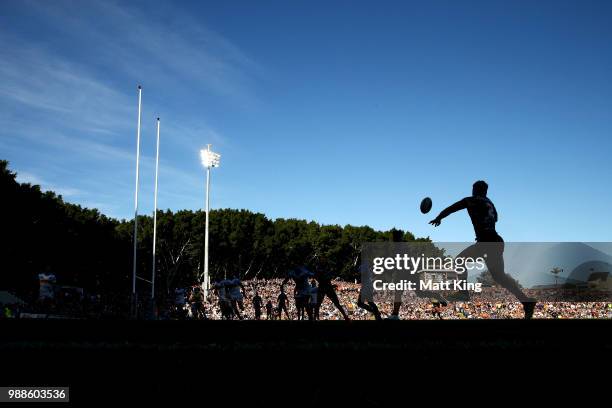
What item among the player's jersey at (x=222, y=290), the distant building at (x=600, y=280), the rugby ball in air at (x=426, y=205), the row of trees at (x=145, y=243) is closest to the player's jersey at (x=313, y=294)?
the player's jersey at (x=222, y=290)

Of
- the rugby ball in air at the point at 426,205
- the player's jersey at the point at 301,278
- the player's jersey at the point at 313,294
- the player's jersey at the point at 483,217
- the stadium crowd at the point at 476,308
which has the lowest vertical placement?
the stadium crowd at the point at 476,308

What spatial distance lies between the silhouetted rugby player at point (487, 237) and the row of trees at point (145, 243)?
4332cm

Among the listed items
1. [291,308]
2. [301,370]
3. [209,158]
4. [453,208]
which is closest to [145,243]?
[209,158]

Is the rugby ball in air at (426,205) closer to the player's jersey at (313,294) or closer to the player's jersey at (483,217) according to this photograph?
the player's jersey at (483,217)

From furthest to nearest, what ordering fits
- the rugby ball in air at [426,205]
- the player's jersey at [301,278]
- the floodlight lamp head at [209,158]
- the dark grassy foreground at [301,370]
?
the floodlight lamp head at [209,158] → the player's jersey at [301,278] → the rugby ball in air at [426,205] → the dark grassy foreground at [301,370]

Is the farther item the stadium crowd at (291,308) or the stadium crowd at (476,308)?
the stadium crowd at (476,308)

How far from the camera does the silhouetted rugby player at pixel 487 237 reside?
9109 millimetres

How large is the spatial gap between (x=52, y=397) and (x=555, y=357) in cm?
299

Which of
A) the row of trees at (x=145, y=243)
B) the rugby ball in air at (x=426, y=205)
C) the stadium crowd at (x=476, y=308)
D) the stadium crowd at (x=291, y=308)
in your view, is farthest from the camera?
the row of trees at (x=145, y=243)

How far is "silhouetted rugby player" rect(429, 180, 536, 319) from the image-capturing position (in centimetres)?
911

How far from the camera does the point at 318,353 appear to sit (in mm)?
4070

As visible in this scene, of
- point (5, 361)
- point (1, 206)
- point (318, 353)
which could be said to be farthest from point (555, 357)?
point (1, 206)

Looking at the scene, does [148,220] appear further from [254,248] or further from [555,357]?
[555,357]

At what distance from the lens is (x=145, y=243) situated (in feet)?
228
